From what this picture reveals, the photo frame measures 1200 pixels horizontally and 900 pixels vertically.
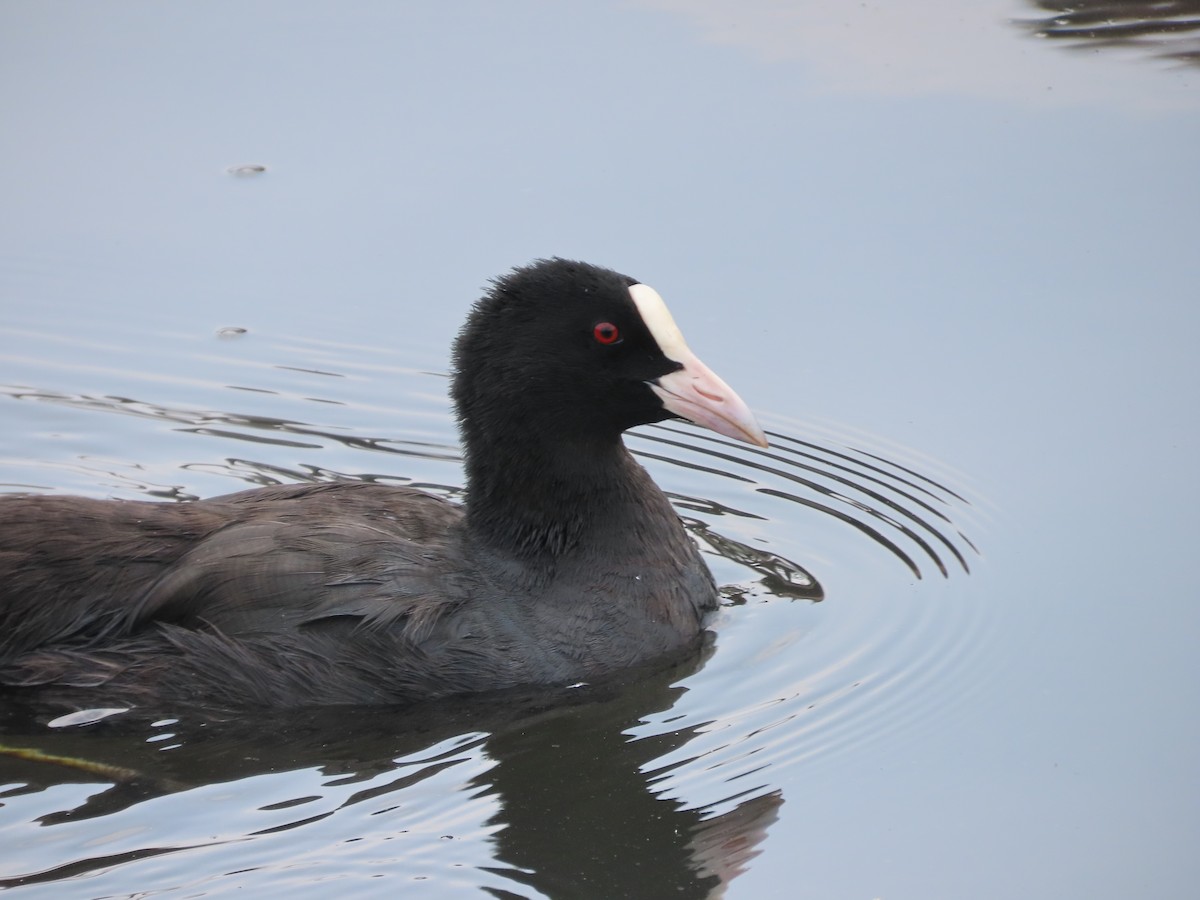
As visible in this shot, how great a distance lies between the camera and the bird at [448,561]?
6.56 meters

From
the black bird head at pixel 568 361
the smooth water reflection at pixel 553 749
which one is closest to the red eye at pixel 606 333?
the black bird head at pixel 568 361

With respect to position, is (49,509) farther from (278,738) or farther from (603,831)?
(603,831)

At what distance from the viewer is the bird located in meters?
6.56

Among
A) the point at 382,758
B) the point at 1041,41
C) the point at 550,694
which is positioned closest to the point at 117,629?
the point at 382,758

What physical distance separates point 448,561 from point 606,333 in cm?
100

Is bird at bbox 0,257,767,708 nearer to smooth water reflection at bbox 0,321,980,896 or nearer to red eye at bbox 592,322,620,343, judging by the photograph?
red eye at bbox 592,322,620,343

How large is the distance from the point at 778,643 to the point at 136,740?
7.51 ft

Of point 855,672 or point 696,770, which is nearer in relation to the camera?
point 696,770

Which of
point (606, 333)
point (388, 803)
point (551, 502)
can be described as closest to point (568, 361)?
point (606, 333)

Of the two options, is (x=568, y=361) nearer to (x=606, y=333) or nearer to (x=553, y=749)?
(x=606, y=333)

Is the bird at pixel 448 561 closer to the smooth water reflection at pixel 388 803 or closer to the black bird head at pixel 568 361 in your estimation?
the black bird head at pixel 568 361

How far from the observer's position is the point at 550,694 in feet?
22.0

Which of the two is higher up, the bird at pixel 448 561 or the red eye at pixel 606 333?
the red eye at pixel 606 333

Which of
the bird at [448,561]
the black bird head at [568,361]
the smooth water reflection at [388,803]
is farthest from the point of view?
the black bird head at [568,361]
